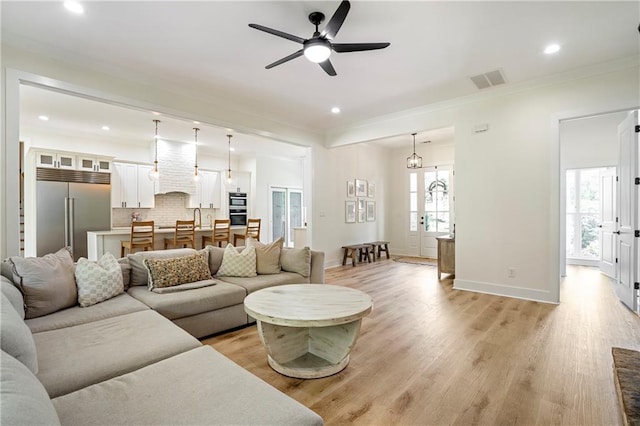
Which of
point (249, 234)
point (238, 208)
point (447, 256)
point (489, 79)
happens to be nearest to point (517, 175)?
point (489, 79)

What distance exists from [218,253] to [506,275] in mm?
3869

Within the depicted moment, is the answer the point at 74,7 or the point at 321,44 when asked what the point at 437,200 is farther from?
the point at 74,7

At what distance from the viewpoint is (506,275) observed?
4.26m

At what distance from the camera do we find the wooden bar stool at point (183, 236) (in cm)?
564

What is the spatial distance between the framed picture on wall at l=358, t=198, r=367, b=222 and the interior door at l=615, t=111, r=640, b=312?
14.9 ft

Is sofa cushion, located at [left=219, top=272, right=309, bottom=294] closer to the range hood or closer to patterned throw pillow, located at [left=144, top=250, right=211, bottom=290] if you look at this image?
patterned throw pillow, located at [left=144, top=250, right=211, bottom=290]

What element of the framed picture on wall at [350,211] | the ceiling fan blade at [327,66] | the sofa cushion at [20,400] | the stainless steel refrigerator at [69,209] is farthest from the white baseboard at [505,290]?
the stainless steel refrigerator at [69,209]

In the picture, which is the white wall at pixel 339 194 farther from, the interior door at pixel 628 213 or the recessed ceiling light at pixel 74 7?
the interior door at pixel 628 213

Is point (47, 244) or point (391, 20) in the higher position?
point (391, 20)

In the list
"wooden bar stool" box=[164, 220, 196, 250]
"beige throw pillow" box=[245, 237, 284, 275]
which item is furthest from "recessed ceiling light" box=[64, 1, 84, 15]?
"wooden bar stool" box=[164, 220, 196, 250]

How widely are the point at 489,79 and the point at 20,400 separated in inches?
188

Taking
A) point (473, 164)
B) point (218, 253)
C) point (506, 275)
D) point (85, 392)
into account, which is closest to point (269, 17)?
point (218, 253)

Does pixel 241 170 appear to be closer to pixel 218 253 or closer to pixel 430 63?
pixel 218 253

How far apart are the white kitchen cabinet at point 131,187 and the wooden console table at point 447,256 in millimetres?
6232
